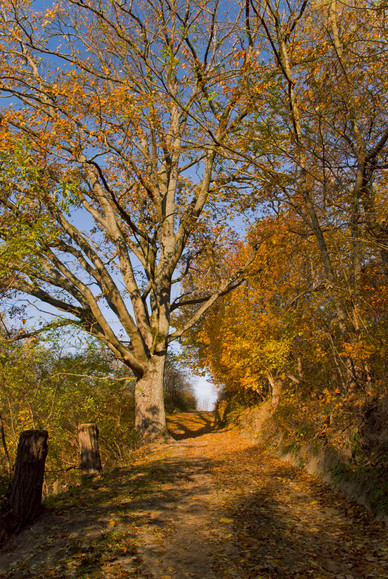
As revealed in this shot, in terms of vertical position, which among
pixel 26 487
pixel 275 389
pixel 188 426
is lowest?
pixel 188 426

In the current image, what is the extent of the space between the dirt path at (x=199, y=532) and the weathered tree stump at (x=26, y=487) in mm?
192

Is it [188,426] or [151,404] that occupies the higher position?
[151,404]

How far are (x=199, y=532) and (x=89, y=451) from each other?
349 centimetres

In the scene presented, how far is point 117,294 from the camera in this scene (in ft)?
36.1

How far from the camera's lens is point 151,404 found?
10930 millimetres

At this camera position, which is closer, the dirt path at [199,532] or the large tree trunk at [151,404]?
the dirt path at [199,532]

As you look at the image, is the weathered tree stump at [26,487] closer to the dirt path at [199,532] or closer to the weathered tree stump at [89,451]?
the dirt path at [199,532]

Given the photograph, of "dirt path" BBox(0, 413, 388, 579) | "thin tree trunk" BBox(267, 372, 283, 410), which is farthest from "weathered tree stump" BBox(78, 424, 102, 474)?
"thin tree trunk" BBox(267, 372, 283, 410)

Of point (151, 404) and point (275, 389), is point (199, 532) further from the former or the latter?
point (275, 389)

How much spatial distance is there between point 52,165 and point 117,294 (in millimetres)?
4027

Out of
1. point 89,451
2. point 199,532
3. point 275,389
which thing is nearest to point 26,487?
point 199,532

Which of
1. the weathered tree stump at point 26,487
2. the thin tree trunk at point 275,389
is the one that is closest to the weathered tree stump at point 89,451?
the weathered tree stump at point 26,487

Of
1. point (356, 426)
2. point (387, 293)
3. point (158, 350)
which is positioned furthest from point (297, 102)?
point (158, 350)

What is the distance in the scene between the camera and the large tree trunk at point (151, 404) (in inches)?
424
